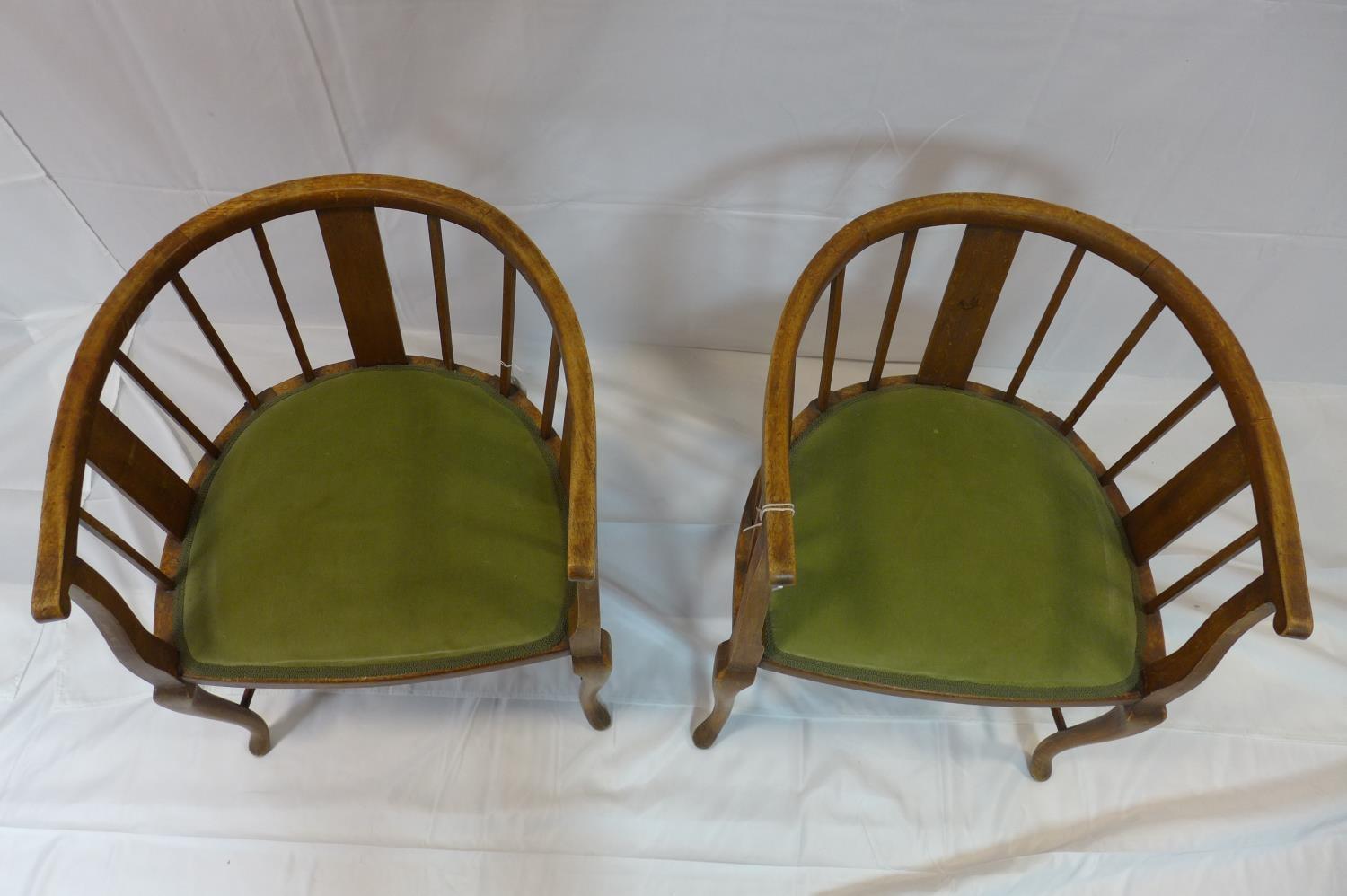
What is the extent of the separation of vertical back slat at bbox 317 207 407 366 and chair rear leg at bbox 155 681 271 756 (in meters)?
0.44

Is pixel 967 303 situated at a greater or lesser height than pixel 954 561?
greater

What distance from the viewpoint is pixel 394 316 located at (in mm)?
1062

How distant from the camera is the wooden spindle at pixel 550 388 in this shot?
3.04ft

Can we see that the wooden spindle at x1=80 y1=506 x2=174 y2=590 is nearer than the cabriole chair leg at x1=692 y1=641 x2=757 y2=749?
Yes

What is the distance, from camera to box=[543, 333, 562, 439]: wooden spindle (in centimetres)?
93

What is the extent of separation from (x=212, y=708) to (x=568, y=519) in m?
0.53

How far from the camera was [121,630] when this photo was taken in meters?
0.79

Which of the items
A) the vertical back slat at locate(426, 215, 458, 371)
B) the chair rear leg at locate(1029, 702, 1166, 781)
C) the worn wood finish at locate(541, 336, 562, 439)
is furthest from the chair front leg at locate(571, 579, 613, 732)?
the chair rear leg at locate(1029, 702, 1166, 781)

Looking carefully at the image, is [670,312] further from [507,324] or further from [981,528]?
[981,528]

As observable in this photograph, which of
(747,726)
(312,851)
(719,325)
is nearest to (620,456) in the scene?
(719,325)

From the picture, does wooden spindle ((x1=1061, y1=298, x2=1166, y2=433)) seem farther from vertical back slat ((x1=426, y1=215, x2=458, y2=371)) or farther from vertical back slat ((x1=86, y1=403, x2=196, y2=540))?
vertical back slat ((x1=86, y1=403, x2=196, y2=540))

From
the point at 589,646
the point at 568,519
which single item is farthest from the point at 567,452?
the point at 589,646

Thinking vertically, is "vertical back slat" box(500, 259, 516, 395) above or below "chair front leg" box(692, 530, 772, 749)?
above

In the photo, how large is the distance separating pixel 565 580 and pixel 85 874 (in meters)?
0.82
